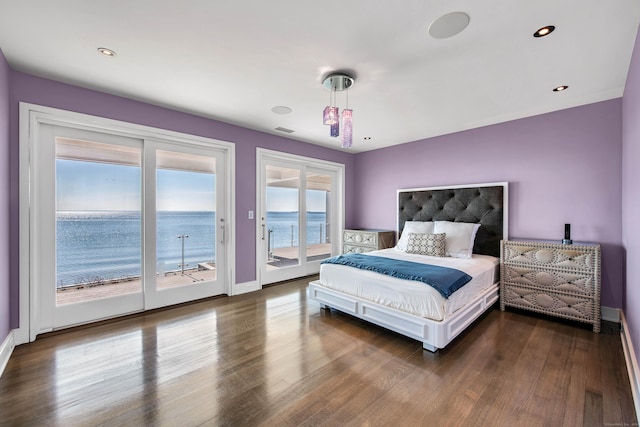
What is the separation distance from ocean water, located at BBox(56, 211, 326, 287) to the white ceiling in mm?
1397

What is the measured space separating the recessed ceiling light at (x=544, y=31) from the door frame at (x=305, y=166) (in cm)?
339

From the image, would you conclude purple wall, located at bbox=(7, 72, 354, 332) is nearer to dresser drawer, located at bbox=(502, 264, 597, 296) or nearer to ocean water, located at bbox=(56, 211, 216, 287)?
ocean water, located at bbox=(56, 211, 216, 287)

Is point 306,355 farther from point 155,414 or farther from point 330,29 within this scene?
point 330,29

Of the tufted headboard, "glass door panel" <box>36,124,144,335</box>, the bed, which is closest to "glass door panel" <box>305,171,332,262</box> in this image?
the bed

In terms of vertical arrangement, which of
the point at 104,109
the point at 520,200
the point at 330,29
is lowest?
the point at 520,200

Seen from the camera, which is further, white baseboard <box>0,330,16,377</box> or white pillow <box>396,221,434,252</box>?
white pillow <box>396,221,434,252</box>

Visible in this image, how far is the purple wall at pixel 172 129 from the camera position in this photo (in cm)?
246

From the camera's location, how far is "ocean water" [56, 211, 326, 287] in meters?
2.82

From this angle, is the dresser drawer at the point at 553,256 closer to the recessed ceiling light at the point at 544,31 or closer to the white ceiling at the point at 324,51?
the white ceiling at the point at 324,51

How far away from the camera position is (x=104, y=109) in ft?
9.52

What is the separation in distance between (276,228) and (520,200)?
359 centimetres

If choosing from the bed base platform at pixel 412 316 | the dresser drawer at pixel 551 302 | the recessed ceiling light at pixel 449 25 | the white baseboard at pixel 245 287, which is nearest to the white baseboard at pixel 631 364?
the dresser drawer at pixel 551 302

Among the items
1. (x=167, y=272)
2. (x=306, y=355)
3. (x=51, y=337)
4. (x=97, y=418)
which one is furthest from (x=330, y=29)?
(x=51, y=337)

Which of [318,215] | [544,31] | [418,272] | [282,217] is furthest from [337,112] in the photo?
[318,215]
